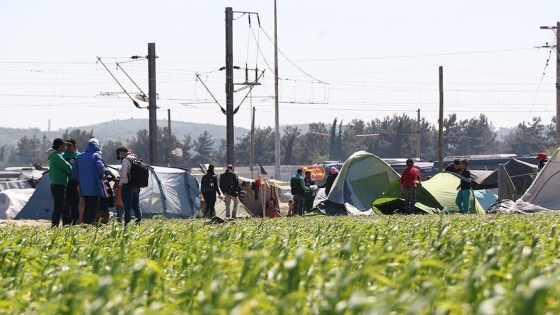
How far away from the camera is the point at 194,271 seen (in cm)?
763

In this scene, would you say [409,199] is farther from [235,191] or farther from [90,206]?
[90,206]

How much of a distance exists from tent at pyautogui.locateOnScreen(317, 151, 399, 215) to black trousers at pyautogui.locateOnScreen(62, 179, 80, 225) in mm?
11762

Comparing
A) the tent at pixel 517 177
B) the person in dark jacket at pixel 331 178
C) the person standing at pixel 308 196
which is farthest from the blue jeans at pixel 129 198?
the tent at pixel 517 177

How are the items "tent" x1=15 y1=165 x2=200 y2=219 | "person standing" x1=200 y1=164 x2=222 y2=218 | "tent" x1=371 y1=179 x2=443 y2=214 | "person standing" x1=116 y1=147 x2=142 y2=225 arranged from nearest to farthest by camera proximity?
"person standing" x1=116 y1=147 x2=142 y2=225 < "tent" x1=371 y1=179 x2=443 y2=214 < "tent" x1=15 y1=165 x2=200 y2=219 < "person standing" x1=200 y1=164 x2=222 y2=218

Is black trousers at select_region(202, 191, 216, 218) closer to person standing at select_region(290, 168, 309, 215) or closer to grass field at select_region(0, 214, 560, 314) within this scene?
person standing at select_region(290, 168, 309, 215)

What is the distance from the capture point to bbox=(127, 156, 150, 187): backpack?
20938 millimetres

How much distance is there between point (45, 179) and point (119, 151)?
10.9m

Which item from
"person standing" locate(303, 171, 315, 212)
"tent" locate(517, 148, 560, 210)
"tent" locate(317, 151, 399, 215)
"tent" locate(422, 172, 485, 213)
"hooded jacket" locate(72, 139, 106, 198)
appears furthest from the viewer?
"person standing" locate(303, 171, 315, 212)

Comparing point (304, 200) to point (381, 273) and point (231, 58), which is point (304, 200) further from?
point (381, 273)

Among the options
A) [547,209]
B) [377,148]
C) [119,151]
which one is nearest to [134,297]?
[119,151]

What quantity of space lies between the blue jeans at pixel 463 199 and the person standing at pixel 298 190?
317 inches

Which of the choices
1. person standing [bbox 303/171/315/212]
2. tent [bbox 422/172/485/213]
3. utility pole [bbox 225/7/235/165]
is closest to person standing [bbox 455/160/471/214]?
tent [bbox 422/172/485/213]

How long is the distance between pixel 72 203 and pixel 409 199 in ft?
33.8

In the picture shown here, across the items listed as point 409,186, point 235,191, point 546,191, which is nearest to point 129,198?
point 409,186
